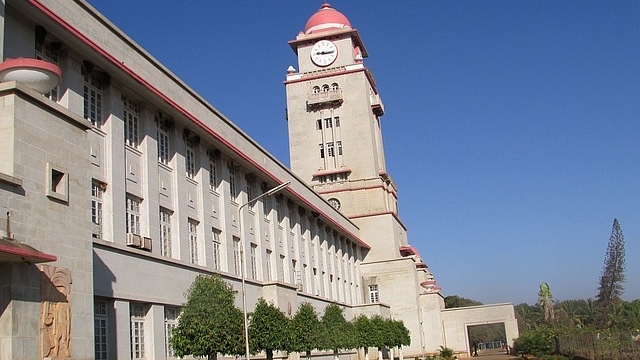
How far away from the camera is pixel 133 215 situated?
24.5 meters

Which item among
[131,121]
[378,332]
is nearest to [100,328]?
[131,121]

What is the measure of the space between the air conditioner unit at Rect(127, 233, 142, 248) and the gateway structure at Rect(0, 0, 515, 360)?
5 cm

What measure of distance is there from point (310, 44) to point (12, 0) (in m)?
52.2

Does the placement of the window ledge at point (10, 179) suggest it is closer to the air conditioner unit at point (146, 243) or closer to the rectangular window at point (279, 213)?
the air conditioner unit at point (146, 243)

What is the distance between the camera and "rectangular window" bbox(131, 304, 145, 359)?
22.5 metres

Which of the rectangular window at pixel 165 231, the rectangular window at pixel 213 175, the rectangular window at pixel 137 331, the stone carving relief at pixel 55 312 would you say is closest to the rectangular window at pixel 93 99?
the rectangular window at pixel 165 231

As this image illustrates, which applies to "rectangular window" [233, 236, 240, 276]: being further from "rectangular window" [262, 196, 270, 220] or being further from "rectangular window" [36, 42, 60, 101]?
"rectangular window" [36, 42, 60, 101]

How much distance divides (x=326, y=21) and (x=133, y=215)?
49245 millimetres

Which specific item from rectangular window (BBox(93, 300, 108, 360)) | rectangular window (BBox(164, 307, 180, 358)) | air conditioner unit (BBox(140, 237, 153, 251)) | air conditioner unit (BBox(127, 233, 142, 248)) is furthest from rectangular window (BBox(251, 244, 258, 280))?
rectangular window (BBox(93, 300, 108, 360))

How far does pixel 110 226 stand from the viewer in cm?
2239

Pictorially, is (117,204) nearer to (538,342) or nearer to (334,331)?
(334,331)

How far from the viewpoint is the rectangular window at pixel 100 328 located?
20.2 metres

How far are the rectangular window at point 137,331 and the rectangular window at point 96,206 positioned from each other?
106 inches

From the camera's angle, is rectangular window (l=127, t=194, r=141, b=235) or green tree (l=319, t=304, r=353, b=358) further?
green tree (l=319, t=304, r=353, b=358)
